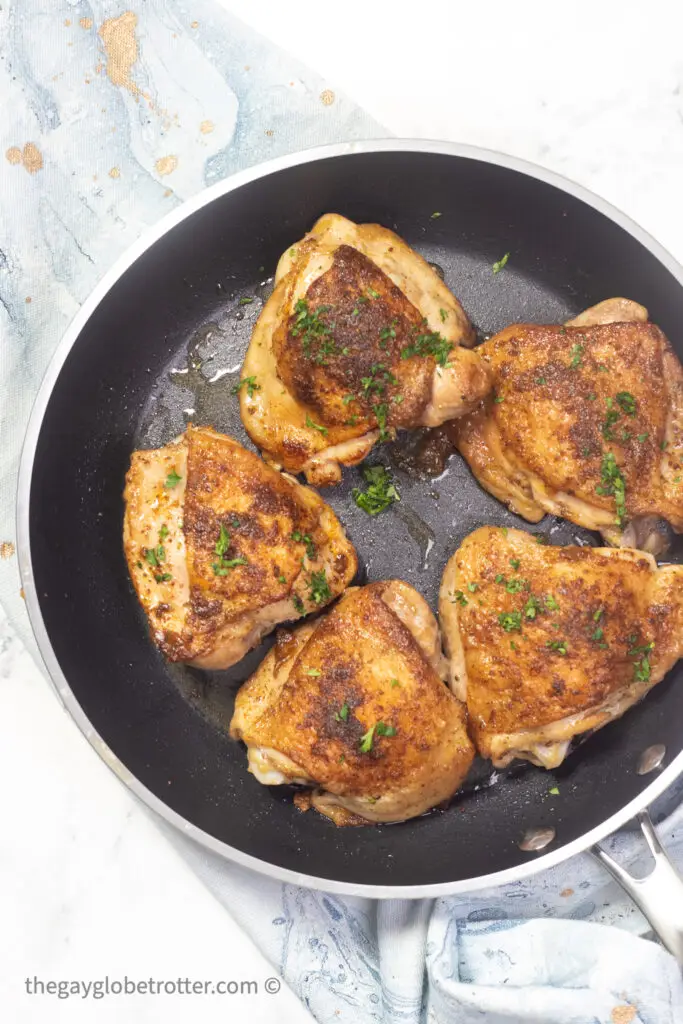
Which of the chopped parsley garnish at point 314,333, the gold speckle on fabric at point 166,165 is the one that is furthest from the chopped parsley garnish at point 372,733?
the gold speckle on fabric at point 166,165

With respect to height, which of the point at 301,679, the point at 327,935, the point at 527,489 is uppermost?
the point at 527,489

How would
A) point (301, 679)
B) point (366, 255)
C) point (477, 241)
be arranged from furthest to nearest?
point (477, 241)
point (366, 255)
point (301, 679)

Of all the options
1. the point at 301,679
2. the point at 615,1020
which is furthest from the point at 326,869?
the point at 615,1020

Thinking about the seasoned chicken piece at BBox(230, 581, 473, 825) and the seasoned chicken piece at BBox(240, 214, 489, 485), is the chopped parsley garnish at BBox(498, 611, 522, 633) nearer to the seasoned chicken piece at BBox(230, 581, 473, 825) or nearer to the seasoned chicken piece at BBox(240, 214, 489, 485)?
the seasoned chicken piece at BBox(230, 581, 473, 825)

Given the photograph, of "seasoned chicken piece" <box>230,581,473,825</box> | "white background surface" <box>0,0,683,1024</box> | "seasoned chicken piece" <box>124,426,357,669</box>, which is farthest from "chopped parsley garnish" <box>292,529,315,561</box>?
"white background surface" <box>0,0,683,1024</box>

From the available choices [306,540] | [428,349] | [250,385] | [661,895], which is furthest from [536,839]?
[250,385]

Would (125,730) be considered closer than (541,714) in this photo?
No

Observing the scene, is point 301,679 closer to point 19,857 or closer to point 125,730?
point 125,730
